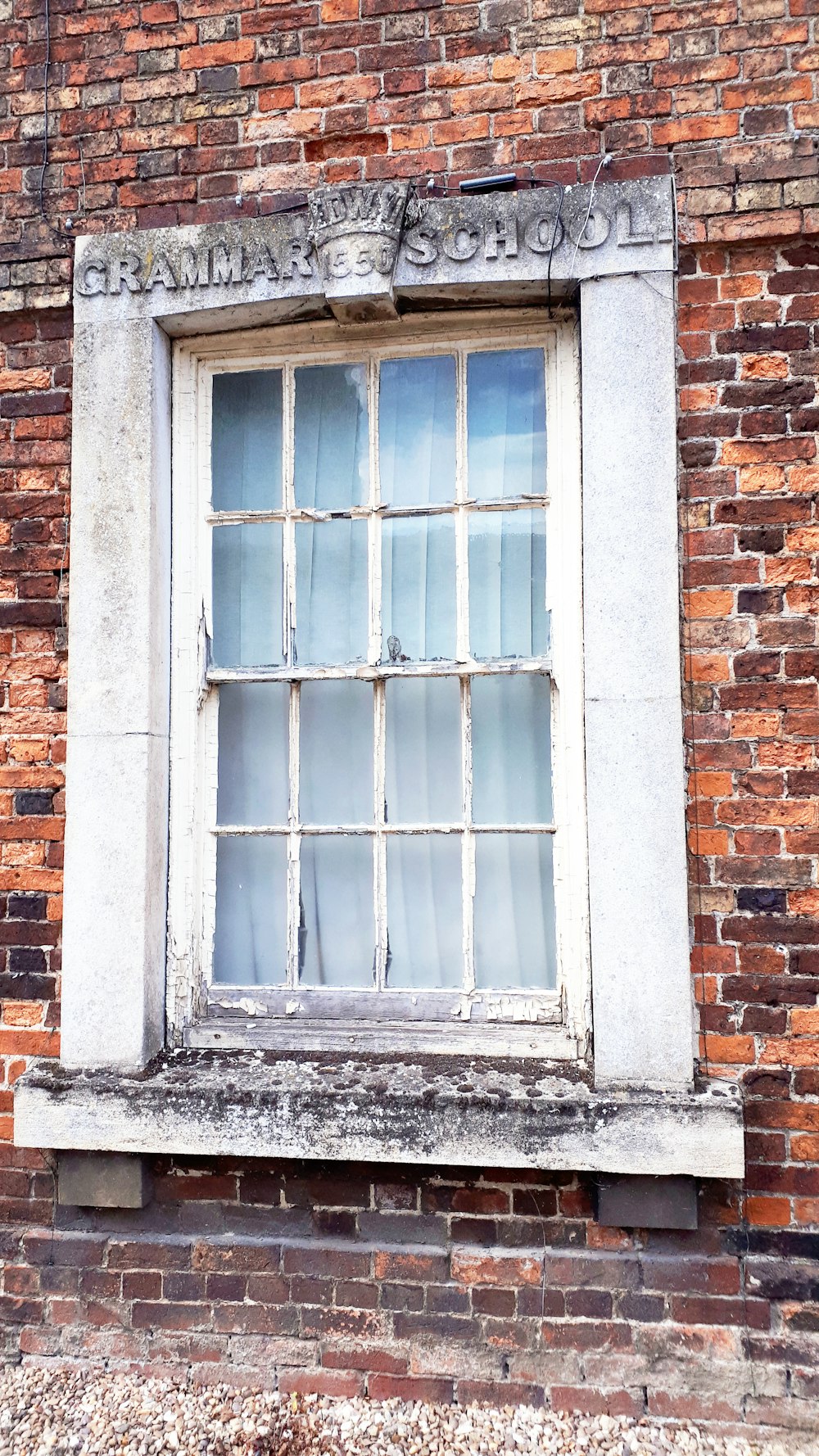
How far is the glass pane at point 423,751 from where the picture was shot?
2.64m

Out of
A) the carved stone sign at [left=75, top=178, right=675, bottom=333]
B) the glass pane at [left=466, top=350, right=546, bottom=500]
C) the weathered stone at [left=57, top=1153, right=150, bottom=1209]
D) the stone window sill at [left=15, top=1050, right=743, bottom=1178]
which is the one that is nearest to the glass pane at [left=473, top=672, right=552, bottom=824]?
the glass pane at [left=466, top=350, right=546, bottom=500]

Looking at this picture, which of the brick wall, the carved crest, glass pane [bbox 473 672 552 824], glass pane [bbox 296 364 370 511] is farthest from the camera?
glass pane [bbox 296 364 370 511]

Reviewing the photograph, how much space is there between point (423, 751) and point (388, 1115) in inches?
39.8

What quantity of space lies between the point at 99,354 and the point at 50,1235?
2603 mm

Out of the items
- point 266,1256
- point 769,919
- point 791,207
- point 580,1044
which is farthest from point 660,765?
point 266,1256

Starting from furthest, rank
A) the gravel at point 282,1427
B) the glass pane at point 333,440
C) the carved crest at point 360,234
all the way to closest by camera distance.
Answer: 1. the glass pane at point 333,440
2. the carved crest at point 360,234
3. the gravel at point 282,1427

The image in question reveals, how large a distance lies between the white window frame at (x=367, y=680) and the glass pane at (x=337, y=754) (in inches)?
Answer: 2.7

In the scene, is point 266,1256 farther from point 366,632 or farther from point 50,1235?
point 366,632

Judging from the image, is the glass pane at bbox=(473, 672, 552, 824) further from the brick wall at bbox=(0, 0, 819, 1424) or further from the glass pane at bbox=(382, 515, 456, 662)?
the brick wall at bbox=(0, 0, 819, 1424)

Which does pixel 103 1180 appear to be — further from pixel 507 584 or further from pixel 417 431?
pixel 417 431

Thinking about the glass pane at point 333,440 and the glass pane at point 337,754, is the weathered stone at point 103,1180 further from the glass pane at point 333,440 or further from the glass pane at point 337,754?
the glass pane at point 333,440

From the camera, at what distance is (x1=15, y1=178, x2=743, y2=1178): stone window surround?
7.64 feet

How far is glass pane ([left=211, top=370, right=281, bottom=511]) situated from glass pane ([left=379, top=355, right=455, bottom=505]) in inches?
13.4

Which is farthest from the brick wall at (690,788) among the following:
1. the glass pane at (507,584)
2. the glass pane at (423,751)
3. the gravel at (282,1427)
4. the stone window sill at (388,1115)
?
the glass pane at (423,751)
